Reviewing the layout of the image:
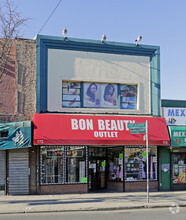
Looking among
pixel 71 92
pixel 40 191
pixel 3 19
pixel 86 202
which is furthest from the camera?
pixel 71 92

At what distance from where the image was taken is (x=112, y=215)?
11.9m

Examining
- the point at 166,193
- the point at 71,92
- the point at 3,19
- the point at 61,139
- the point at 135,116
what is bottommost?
the point at 166,193

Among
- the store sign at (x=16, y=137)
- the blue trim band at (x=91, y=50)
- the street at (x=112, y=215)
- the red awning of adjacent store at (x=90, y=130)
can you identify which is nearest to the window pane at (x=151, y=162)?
the red awning of adjacent store at (x=90, y=130)

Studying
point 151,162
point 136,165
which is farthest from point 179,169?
point 136,165

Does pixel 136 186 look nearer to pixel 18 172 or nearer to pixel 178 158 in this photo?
pixel 178 158

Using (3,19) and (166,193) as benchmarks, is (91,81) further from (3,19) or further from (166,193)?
(166,193)

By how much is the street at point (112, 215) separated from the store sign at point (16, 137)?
4522mm

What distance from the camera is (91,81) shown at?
18422 mm

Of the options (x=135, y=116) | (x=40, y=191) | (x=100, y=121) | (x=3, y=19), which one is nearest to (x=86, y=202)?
(x=40, y=191)

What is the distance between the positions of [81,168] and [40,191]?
92.4 inches

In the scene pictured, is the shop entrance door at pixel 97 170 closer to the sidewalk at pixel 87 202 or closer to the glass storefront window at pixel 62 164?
the glass storefront window at pixel 62 164

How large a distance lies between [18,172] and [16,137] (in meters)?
1.85

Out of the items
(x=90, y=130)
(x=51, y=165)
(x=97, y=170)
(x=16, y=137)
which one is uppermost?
(x=90, y=130)

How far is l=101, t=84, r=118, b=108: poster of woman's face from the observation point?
18.7m
